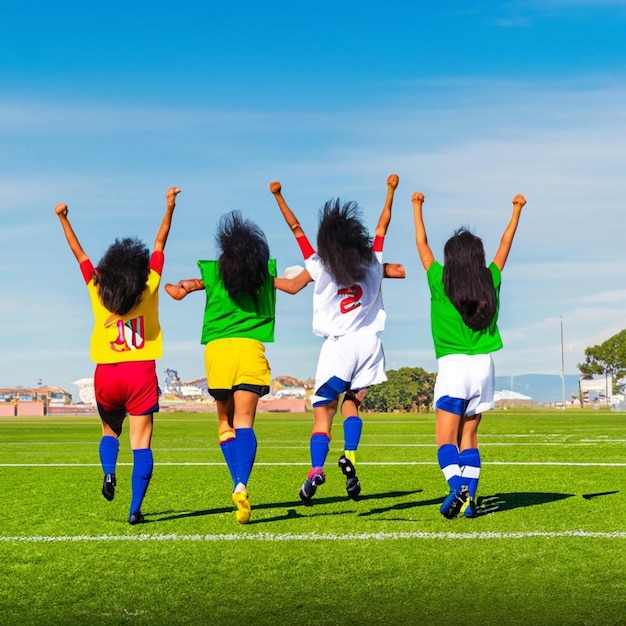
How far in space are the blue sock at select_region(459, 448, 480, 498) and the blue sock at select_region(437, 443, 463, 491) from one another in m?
0.06

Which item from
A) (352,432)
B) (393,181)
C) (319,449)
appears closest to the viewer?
(319,449)

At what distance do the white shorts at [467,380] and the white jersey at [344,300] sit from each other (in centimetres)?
95

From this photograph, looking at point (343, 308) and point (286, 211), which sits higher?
point (286, 211)

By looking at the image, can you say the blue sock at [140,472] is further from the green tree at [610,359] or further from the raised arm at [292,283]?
the green tree at [610,359]

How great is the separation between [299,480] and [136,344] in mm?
3784

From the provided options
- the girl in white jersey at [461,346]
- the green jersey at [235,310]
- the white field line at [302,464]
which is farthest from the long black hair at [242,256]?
the white field line at [302,464]

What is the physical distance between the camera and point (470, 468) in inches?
292

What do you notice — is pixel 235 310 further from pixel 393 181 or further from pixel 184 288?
pixel 393 181

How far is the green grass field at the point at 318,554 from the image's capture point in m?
4.70

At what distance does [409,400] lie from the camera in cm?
12738

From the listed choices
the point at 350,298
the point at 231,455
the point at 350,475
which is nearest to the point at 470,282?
the point at 350,298

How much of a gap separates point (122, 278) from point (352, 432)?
2391 millimetres

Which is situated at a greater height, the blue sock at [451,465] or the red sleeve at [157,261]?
the red sleeve at [157,261]

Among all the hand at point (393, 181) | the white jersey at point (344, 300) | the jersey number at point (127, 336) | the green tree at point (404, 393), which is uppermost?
the hand at point (393, 181)
